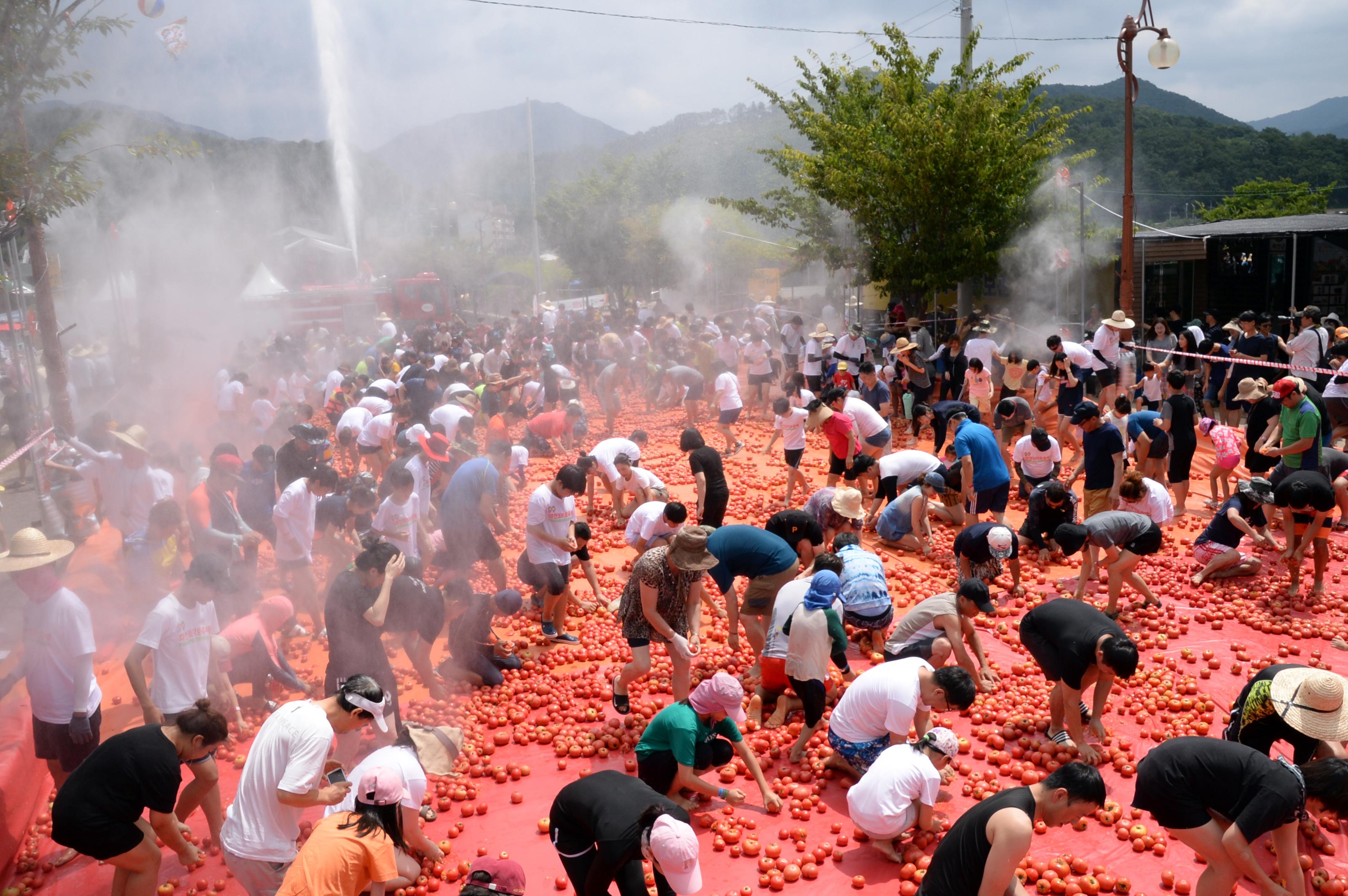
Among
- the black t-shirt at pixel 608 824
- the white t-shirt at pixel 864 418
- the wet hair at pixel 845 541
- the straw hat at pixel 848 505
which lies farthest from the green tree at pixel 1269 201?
the black t-shirt at pixel 608 824

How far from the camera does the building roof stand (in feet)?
61.8

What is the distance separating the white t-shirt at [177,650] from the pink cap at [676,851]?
333 cm

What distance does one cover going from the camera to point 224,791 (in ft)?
21.0

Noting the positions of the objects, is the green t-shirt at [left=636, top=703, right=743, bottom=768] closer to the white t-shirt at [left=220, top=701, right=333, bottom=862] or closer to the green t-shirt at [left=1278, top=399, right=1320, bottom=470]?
the white t-shirt at [left=220, top=701, right=333, bottom=862]

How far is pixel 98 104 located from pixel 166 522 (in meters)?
9.09

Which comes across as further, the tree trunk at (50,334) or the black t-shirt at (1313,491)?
the tree trunk at (50,334)

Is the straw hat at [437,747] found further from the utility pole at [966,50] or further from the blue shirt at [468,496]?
the utility pole at [966,50]

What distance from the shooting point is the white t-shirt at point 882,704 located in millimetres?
5707

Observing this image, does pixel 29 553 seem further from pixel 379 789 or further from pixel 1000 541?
pixel 1000 541

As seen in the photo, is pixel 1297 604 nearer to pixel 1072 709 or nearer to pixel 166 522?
pixel 1072 709

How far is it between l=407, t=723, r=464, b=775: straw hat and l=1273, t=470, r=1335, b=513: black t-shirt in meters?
7.47

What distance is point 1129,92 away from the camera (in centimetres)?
1551

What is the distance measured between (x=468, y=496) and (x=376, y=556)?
244 centimetres

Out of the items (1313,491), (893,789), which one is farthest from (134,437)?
(1313,491)
